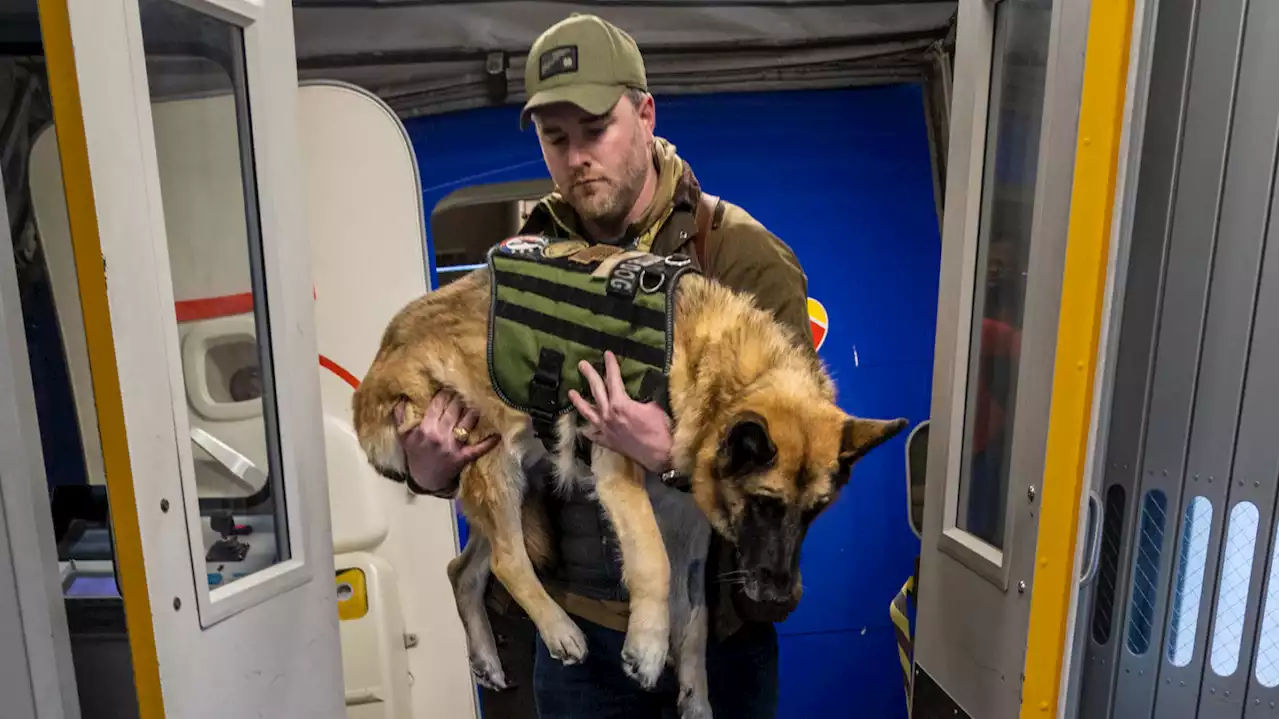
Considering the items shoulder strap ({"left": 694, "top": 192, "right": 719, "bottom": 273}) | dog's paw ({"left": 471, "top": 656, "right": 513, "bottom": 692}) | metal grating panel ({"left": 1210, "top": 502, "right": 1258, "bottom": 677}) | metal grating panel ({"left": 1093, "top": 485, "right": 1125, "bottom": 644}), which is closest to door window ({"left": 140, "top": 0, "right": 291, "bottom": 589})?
dog's paw ({"left": 471, "top": 656, "right": 513, "bottom": 692})

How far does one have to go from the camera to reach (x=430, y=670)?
203 centimetres

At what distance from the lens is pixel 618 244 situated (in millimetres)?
1274

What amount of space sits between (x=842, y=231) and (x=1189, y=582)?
3.84ft

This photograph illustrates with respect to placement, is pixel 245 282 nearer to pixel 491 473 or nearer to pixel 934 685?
pixel 491 473

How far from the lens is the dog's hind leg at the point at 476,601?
4.59ft

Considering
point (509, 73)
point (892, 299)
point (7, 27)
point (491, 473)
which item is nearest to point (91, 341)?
point (491, 473)

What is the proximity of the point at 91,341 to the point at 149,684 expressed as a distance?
0.49 metres

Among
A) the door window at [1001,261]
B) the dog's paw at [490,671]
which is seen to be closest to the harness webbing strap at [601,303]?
the door window at [1001,261]

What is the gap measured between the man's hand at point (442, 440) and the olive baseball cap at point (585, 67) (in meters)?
0.54

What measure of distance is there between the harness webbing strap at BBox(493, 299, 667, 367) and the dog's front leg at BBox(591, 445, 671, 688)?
7.1 inches

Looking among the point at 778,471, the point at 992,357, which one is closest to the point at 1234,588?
the point at 992,357

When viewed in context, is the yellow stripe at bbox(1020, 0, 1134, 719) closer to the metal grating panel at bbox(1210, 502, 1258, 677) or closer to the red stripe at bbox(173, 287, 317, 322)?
the metal grating panel at bbox(1210, 502, 1258, 677)

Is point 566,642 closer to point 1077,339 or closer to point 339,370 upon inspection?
point 1077,339

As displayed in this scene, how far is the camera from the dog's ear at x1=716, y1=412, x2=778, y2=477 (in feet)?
3.45
